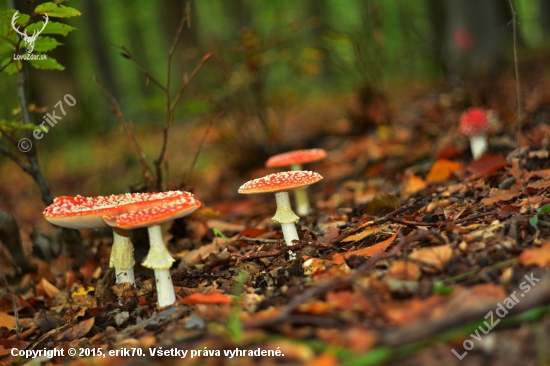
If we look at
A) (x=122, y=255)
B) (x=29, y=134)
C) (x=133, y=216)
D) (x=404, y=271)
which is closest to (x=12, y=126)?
(x=29, y=134)

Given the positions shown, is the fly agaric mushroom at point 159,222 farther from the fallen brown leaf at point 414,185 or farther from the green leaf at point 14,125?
the fallen brown leaf at point 414,185

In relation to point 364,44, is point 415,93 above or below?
below

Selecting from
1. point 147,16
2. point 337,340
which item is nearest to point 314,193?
point 337,340

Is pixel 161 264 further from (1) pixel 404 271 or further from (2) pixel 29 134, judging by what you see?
(2) pixel 29 134

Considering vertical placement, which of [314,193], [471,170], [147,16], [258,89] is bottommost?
[314,193]

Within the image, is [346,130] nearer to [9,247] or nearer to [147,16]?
[9,247]

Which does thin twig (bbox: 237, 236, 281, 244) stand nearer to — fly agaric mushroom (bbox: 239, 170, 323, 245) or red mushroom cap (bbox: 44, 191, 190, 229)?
A: fly agaric mushroom (bbox: 239, 170, 323, 245)
